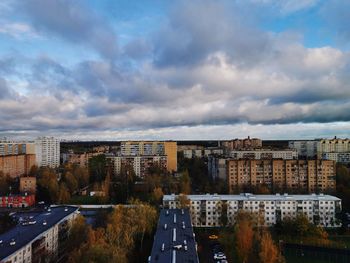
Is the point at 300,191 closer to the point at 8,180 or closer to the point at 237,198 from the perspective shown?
the point at 237,198

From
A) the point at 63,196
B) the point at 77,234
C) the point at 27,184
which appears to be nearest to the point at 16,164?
the point at 27,184

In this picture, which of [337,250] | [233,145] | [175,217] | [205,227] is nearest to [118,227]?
[175,217]

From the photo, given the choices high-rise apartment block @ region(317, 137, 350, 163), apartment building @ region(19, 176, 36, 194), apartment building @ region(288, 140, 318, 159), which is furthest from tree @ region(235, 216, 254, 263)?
apartment building @ region(288, 140, 318, 159)

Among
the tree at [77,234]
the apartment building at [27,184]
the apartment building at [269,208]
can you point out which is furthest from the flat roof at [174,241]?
the apartment building at [27,184]

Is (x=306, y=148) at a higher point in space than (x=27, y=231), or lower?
higher

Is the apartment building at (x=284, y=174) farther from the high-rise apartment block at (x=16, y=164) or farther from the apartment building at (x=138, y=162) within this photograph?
the high-rise apartment block at (x=16, y=164)

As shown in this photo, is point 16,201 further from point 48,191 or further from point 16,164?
point 16,164
